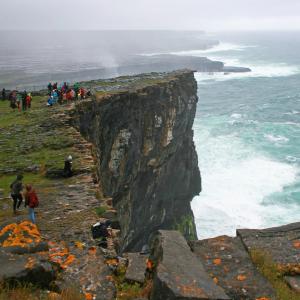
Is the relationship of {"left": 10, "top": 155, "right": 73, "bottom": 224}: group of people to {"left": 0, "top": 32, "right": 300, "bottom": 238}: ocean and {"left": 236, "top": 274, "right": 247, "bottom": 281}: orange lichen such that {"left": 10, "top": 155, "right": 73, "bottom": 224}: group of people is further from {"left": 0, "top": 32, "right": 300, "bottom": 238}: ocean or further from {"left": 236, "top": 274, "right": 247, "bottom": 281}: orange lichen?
{"left": 0, "top": 32, "right": 300, "bottom": 238}: ocean

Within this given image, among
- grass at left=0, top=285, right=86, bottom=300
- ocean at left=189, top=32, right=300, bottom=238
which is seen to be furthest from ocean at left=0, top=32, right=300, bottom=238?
grass at left=0, top=285, right=86, bottom=300

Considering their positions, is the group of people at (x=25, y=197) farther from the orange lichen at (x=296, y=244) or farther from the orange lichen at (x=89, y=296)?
the orange lichen at (x=296, y=244)

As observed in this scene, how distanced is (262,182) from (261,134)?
65.9 feet

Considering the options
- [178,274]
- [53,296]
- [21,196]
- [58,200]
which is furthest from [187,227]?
[53,296]

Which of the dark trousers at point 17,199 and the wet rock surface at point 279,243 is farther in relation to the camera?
the dark trousers at point 17,199

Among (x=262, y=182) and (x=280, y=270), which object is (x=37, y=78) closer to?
(x=262, y=182)

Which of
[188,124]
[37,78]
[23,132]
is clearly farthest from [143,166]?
[37,78]

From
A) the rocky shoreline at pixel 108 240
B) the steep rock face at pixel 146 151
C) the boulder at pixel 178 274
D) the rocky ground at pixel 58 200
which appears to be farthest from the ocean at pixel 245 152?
the boulder at pixel 178 274

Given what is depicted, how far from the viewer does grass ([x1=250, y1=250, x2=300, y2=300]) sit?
892cm

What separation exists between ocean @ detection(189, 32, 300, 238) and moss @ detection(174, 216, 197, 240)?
2821 millimetres

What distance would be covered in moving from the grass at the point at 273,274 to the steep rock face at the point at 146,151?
1706 centimetres

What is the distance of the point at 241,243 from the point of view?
37.0 feet

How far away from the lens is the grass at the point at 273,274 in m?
8.92

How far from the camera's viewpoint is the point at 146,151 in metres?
39.7
